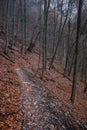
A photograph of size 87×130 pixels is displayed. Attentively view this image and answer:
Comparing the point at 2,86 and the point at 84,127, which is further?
the point at 2,86

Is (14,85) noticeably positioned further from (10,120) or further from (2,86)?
(10,120)

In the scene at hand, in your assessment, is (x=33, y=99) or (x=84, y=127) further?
(x=33, y=99)

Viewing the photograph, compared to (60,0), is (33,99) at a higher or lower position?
lower

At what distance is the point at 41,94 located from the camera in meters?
10.4

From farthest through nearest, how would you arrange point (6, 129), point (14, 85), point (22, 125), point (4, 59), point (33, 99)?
point (4, 59) < point (14, 85) < point (33, 99) < point (22, 125) < point (6, 129)

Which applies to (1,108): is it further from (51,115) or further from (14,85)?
(14,85)

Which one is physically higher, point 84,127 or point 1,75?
point 1,75

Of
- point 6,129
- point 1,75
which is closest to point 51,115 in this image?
point 6,129

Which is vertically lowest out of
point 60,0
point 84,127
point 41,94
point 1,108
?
point 84,127

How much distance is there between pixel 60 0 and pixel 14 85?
17.7m

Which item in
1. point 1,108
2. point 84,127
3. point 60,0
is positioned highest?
point 60,0

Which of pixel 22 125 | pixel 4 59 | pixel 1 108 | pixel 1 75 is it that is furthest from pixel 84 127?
pixel 4 59

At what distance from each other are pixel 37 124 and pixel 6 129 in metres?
1.30

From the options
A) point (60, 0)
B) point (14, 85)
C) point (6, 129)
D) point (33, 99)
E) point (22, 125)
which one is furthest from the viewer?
point (60, 0)
